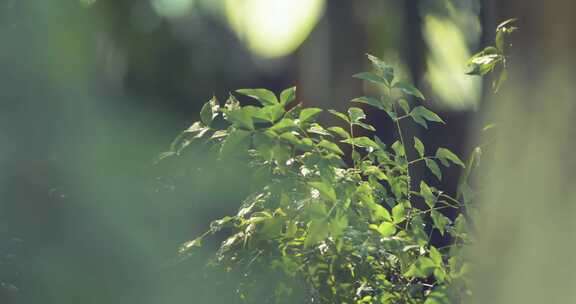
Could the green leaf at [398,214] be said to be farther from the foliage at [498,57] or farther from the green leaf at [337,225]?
the foliage at [498,57]

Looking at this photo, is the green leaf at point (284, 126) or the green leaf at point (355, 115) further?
the green leaf at point (355, 115)

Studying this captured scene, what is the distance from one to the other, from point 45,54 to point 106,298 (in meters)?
0.75

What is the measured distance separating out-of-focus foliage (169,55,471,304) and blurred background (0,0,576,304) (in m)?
0.08

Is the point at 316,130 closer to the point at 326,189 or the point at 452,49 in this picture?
the point at 326,189

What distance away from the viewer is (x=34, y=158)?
2.14 metres

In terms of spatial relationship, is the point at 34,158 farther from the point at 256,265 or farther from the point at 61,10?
the point at 256,265

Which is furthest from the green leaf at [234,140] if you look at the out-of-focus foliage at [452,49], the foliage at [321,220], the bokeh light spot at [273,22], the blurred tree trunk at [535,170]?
the out-of-focus foliage at [452,49]

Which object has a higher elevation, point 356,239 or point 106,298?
point 106,298

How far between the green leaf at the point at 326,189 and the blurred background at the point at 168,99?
0.70ft

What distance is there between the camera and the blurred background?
1.30m

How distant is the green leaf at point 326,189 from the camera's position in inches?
53.7

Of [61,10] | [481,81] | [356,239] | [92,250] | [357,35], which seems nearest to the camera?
[356,239]

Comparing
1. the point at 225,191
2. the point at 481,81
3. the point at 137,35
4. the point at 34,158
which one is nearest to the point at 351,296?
the point at 225,191

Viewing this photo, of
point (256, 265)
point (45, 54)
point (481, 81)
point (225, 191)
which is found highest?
point (45, 54)
